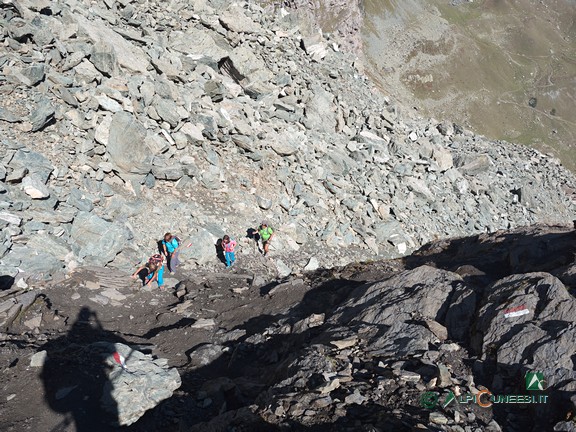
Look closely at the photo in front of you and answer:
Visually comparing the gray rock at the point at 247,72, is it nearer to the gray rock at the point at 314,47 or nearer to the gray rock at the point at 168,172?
the gray rock at the point at 314,47

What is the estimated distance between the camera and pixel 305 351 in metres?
9.34

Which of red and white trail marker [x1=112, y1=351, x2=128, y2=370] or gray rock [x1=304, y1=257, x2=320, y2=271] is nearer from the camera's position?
red and white trail marker [x1=112, y1=351, x2=128, y2=370]

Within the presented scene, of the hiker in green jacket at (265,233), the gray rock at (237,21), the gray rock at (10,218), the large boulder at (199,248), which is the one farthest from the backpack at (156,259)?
the gray rock at (237,21)

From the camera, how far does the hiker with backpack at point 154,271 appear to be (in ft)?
51.8

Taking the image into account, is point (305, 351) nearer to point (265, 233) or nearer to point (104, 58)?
point (265, 233)

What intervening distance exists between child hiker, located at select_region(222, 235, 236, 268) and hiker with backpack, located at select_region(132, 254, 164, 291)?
266 centimetres

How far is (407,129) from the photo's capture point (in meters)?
32.1

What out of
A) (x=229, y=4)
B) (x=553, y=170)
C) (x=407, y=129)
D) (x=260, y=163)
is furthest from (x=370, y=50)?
(x=260, y=163)

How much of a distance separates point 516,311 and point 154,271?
11735 millimetres

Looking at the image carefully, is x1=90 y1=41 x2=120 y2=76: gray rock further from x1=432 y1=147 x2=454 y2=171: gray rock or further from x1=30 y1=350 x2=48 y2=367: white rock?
x1=432 y1=147 x2=454 y2=171: gray rock

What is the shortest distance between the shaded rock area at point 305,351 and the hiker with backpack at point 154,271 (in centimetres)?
35

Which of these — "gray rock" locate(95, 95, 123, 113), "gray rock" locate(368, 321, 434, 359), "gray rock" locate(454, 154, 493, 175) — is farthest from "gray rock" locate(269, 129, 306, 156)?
"gray rock" locate(454, 154, 493, 175)

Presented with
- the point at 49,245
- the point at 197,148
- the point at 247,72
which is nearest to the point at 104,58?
the point at 197,148

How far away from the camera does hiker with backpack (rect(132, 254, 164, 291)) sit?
15798 millimetres
